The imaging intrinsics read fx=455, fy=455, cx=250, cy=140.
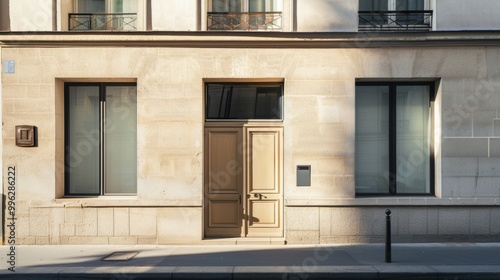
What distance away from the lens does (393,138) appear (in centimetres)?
1053

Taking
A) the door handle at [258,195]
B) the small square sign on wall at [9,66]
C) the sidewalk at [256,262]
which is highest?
the small square sign on wall at [9,66]

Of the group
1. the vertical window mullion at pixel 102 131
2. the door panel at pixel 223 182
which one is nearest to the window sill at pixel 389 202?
the door panel at pixel 223 182

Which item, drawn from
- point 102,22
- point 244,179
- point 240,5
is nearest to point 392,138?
point 244,179

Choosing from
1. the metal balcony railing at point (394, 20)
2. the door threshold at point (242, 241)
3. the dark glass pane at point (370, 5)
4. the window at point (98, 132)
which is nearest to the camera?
the door threshold at point (242, 241)

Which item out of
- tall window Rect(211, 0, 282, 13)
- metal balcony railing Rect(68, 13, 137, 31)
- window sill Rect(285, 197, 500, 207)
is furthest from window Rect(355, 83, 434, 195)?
metal balcony railing Rect(68, 13, 137, 31)

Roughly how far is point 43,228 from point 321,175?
6.26 m

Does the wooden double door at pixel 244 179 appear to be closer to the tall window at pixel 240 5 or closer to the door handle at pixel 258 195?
the door handle at pixel 258 195

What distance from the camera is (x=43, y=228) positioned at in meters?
10.1

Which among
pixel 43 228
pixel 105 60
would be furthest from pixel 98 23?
pixel 43 228

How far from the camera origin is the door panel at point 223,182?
1039cm

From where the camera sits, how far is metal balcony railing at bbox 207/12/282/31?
1035 centimetres

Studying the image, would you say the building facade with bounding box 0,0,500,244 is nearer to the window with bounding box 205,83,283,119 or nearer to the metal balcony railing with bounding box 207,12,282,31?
the metal balcony railing with bounding box 207,12,282,31

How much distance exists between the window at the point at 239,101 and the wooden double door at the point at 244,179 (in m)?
0.30

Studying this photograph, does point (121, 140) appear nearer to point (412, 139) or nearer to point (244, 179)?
point (244, 179)
